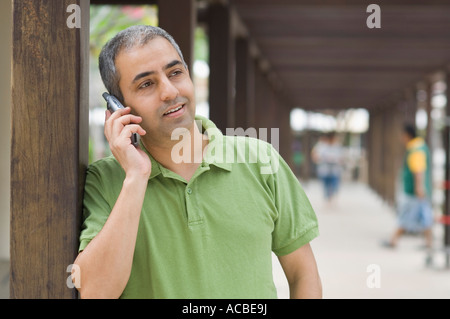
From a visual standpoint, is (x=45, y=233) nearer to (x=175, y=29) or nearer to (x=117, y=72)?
(x=117, y=72)

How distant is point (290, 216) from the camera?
82.4 inches

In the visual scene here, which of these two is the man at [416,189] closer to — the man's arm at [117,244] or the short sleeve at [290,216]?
the short sleeve at [290,216]

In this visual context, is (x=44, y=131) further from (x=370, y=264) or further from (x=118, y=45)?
(x=370, y=264)

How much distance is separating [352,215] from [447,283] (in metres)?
8.05

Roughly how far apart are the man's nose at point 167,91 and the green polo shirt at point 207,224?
216 millimetres

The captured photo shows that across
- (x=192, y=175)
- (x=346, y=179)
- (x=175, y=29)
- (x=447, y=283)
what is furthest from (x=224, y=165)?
(x=346, y=179)

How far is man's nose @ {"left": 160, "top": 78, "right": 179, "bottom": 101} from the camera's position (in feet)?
6.34

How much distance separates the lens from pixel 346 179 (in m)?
33.1

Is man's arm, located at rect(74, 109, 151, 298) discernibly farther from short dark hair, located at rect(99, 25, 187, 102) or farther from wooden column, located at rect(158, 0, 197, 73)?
wooden column, located at rect(158, 0, 197, 73)

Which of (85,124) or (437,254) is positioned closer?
(85,124)

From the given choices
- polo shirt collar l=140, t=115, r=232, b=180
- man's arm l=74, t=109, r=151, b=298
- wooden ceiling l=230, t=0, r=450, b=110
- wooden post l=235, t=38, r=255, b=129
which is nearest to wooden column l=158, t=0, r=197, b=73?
wooden ceiling l=230, t=0, r=450, b=110

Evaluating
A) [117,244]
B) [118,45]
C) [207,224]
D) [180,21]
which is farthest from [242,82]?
[117,244]

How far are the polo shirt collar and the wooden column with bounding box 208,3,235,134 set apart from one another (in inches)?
163

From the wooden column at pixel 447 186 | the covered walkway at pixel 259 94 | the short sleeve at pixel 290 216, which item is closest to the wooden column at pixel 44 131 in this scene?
the covered walkway at pixel 259 94
